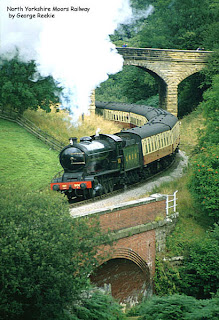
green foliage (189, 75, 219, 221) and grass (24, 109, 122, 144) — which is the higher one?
green foliage (189, 75, 219, 221)

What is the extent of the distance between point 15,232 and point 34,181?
469 inches

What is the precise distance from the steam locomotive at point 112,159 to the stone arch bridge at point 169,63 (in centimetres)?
1479

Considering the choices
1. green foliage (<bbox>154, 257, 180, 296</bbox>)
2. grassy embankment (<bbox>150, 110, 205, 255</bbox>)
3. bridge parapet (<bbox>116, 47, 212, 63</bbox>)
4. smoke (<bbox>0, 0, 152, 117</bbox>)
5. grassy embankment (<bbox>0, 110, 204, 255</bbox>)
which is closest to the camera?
green foliage (<bbox>154, 257, 180, 296</bbox>)

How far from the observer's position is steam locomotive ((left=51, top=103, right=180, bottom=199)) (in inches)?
650

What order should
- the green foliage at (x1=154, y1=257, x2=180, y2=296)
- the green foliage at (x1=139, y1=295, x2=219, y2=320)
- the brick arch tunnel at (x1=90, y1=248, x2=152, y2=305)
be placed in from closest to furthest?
the green foliage at (x1=139, y1=295, x2=219, y2=320), the brick arch tunnel at (x1=90, y1=248, x2=152, y2=305), the green foliage at (x1=154, y1=257, x2=180, y2=296)

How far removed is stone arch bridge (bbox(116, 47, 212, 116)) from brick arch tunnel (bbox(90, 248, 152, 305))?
2628cm

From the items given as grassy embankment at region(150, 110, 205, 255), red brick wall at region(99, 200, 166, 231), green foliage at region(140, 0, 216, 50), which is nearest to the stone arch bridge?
green foliage at region(140, 0, 216, 50)

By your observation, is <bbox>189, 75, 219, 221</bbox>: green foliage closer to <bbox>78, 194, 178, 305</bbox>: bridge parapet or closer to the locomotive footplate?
<bbox>78, 194, 178, 305</bbox>: bridge parapet

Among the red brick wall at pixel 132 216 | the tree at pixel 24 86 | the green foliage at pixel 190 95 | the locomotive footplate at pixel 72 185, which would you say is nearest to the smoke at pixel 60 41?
the tree at pixel 24 86

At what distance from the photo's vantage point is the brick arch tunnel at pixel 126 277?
13570mm

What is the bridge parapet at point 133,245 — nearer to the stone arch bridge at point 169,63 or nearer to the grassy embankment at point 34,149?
the grassy embankment at point 34,149

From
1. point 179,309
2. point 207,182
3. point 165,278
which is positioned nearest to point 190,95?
point 207,182

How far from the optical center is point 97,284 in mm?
13445

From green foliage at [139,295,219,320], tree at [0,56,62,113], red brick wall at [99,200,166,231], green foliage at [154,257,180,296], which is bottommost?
green foliage at [154,257,180,296]
